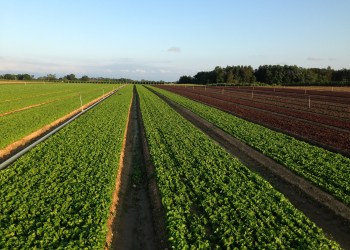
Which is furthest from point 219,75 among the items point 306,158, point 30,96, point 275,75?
point 306,158

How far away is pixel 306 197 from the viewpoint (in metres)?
12.4

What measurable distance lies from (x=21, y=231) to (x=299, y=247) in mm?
7927

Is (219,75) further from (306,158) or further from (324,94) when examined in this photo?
(306,158)

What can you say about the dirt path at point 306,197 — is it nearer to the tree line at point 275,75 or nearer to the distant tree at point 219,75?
the tree line at point 275,75

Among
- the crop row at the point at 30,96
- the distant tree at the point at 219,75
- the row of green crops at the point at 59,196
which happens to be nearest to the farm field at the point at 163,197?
the row of green crops at the point at 59,196

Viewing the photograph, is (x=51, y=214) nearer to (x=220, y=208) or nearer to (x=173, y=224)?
(x=173, y=224)

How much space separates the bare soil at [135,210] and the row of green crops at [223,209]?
76cm

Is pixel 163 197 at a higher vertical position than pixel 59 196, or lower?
lower

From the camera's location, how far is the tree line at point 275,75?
497 feet

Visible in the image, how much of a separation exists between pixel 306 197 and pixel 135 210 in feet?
23.3

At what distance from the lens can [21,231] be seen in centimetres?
857

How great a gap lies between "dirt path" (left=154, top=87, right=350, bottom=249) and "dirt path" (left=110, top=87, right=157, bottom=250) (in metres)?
5.88

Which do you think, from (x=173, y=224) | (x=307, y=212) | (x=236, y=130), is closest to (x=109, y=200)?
(x=173, y=224)

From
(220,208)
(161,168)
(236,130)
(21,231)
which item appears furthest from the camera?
(236,130)
